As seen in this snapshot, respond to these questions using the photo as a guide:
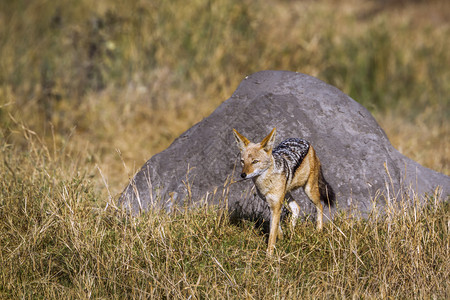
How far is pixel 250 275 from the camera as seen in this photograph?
3.58 metres

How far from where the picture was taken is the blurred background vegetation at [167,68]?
818 centimetres

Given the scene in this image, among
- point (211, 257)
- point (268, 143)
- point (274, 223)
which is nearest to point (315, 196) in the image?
point (274, 223)

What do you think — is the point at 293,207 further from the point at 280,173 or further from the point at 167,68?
the point at 167,68

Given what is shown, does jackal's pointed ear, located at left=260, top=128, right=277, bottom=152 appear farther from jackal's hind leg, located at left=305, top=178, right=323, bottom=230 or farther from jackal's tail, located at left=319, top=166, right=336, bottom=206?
jackal's tail, located at left=319, top=166, right=336, bottom=206

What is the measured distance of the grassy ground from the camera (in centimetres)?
370

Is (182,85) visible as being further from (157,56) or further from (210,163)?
(210,163)

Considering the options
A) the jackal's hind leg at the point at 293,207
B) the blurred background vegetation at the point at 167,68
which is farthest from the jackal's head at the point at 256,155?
the blurred background vegetation at the point at 167,68

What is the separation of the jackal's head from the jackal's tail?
0.85 meters

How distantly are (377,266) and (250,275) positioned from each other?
93cm

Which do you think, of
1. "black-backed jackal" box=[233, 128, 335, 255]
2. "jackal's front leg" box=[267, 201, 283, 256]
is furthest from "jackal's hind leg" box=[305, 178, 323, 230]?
"jackal's front leg" box=[267, 201, 283, 256]

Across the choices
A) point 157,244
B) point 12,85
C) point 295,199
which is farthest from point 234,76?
point 157,244

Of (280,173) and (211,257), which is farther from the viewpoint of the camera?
(280,173)

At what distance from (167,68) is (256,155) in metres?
6.02

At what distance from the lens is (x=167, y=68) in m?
9.41
